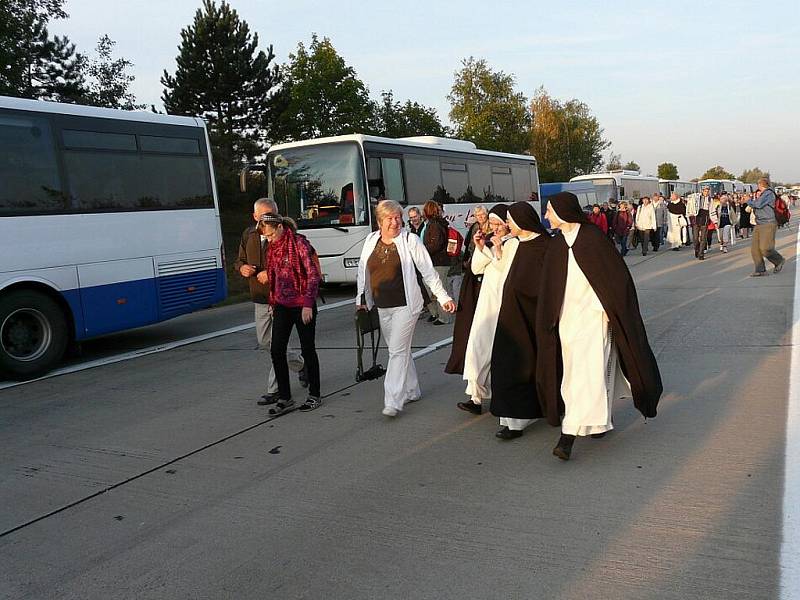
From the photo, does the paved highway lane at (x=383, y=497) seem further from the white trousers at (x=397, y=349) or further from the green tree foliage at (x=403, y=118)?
the green tree foliage at (x=403, y=118)

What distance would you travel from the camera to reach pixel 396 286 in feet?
21.2

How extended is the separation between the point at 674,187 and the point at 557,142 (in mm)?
15898

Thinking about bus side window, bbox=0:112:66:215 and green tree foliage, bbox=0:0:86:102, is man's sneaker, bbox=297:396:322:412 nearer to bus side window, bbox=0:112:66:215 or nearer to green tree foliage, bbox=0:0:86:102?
bus side window, bbox=0:112:66:215

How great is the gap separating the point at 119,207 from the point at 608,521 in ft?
25.7

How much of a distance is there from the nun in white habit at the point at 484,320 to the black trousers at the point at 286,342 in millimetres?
1386

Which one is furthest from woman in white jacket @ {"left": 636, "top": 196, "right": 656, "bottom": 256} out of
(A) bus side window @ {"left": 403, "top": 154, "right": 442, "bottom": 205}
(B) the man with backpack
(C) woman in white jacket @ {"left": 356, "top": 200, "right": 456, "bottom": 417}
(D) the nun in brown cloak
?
(D) the nun in brown cloak

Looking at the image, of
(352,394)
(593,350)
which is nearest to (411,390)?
(352,394)

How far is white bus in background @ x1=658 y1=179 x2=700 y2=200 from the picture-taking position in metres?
51.9

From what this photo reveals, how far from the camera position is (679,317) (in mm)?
11039

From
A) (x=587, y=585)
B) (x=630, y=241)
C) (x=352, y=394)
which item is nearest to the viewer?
(x=587, y=585)

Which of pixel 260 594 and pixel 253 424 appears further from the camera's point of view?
pixel 253 424

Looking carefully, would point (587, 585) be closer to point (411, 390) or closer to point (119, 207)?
point (411, 390)

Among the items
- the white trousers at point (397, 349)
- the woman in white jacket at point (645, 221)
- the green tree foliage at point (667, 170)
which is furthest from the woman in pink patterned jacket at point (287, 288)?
the green tree foliage at point (667, 170)

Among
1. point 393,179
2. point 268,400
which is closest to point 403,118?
point 393,179
